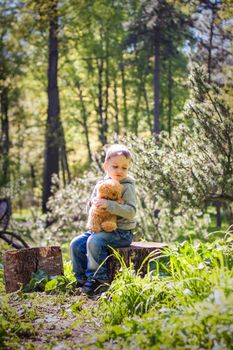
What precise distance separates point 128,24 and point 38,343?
1665 cm

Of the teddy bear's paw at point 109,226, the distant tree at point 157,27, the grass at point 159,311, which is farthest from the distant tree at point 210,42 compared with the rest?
the grass at point 159,311

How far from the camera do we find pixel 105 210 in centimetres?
557

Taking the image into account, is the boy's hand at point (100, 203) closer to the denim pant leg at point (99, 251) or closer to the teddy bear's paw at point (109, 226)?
the teddy bear's paw at point (109, 226)

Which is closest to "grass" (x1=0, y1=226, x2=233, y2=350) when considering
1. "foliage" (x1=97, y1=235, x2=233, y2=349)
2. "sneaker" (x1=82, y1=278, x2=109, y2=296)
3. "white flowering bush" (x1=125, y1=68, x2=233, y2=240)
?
"foliage" (x1=97, y1=235, x2=233, y2=349)

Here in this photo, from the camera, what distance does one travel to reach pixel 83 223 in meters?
12.7

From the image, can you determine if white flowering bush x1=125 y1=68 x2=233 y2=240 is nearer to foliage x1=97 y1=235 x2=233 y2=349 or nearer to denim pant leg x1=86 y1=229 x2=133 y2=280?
denim pant leg x1=86 y1=229 x2=133 y2=280

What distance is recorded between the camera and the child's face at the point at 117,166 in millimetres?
5633

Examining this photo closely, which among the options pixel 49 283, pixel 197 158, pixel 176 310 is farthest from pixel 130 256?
pixel 197 158

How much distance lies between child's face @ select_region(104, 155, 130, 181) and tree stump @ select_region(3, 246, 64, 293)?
1146 mm

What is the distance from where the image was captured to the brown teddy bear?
5.58 meters

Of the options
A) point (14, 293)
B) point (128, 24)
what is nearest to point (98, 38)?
point (128, 24)

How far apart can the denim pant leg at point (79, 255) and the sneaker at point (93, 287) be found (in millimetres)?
302

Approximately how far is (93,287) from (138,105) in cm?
2525

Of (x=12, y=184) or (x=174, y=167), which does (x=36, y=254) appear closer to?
(x=174, y=167)
